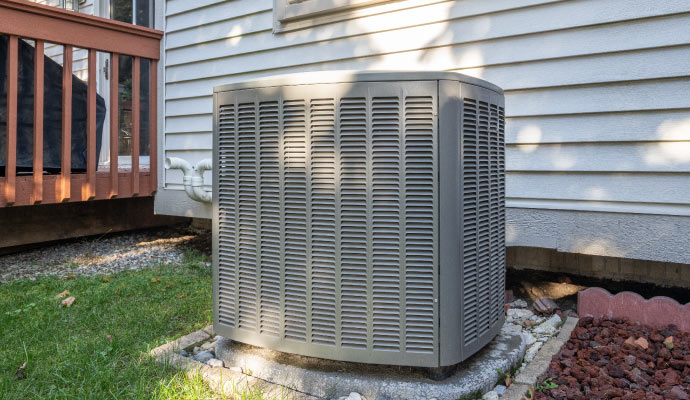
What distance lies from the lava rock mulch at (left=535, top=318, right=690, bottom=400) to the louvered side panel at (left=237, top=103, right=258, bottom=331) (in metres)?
1.06

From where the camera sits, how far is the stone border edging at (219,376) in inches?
70.6

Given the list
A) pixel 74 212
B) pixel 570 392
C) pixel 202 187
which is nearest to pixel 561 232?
pixel 570 392

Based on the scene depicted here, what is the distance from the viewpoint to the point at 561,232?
2.92 metres

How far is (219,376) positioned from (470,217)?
3.46 feet

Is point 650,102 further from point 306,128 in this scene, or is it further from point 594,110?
point 306,128

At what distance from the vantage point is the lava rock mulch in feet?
5.85

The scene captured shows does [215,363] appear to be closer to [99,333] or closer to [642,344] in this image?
[99,333]

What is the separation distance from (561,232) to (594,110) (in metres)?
0.67

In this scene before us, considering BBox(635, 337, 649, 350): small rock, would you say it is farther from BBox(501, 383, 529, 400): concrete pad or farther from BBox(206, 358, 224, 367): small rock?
BBox(206, 358, 224, 367): small rock

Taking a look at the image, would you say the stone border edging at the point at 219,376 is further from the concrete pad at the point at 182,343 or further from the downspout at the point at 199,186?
the downspout at the point at 199,186

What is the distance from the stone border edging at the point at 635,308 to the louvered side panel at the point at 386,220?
136 centimetres

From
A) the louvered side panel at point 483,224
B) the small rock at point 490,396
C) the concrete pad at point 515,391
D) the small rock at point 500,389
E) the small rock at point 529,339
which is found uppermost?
the louvered side panel at point 483,224

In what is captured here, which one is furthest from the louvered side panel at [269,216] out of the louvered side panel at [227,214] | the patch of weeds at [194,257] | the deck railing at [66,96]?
the deck railing at [66,96]

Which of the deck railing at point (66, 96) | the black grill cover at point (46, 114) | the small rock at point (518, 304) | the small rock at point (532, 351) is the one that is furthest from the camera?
the black grill cover at point (46, 114)
